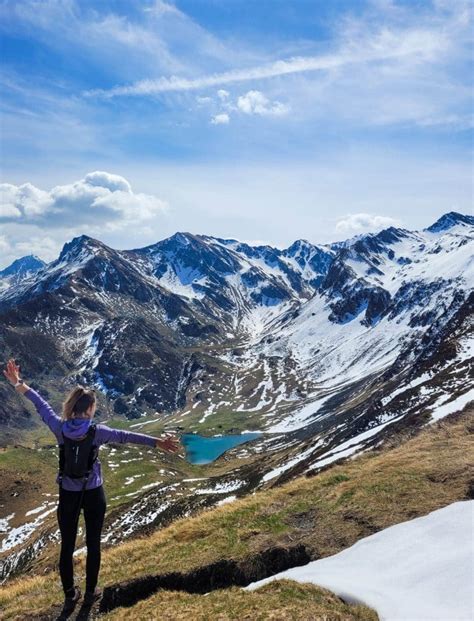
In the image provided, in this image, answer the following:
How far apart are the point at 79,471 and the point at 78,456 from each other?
37cm

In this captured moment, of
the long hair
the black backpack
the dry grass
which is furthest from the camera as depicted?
the long hair

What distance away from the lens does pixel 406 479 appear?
19.5m

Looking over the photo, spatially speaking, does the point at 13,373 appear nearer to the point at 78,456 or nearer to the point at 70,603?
the point at 78,456

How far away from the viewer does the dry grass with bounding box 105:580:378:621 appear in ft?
37.4

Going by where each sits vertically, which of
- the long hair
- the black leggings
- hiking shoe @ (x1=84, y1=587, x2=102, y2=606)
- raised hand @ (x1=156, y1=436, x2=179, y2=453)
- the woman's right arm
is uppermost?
the long hair

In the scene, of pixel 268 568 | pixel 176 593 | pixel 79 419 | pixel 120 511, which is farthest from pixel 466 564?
pixel 120 511

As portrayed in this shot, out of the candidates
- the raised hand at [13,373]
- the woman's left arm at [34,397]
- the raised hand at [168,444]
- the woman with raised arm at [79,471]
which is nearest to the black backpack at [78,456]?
the woman with raised arm at [79,471]

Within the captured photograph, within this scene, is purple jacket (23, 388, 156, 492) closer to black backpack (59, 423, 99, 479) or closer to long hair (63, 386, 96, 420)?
black backpack (59, 423, 99, 479)

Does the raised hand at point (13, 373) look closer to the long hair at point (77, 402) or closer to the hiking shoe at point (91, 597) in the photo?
the long hair at point (77, 402)

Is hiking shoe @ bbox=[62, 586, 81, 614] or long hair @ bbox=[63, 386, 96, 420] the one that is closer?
long hair @ bbox=[63, 386, 96, 420]

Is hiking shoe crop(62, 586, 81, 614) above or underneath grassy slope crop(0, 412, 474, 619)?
above

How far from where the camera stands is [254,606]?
12000mm

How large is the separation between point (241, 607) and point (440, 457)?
1337 centimetres

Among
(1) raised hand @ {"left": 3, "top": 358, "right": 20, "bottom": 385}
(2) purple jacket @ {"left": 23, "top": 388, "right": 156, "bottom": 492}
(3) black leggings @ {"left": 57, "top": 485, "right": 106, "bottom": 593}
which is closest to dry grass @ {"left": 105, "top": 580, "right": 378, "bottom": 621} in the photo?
(3) black leggings @ {"left": 57, "top": 485, "right": 106, "bottom": 593}
